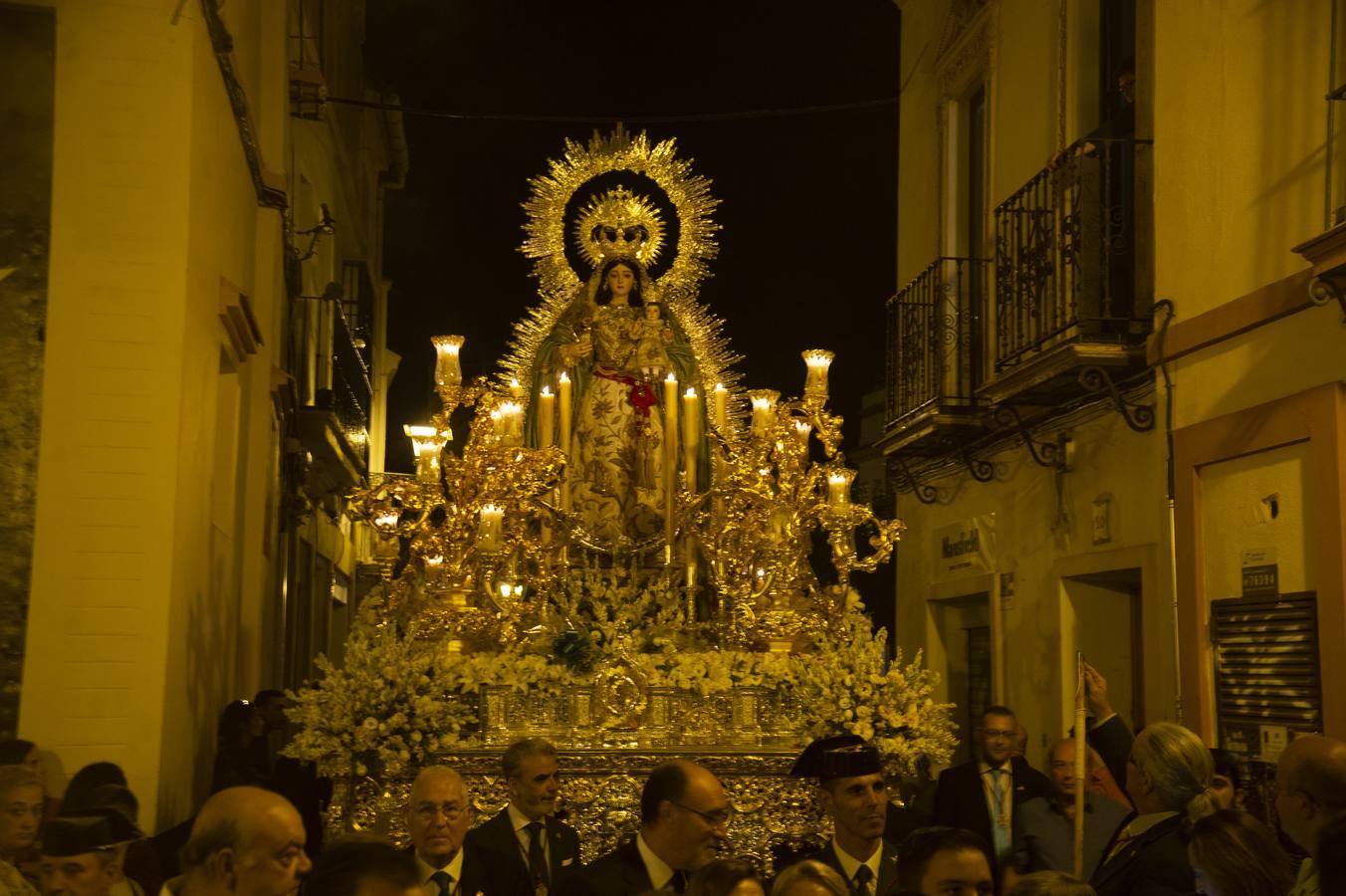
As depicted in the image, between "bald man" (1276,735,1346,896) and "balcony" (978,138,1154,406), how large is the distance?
566cm

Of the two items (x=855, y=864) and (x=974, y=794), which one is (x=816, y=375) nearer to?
(x=974, y=794)

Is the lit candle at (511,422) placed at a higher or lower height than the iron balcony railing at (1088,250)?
lower

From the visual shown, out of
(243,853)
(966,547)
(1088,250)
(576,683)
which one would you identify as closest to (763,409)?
(576,683)

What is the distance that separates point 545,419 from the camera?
11.8m

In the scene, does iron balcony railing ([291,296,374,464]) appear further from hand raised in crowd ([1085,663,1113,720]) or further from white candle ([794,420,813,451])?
hand raised in crowd ([1085,663,1113,720])

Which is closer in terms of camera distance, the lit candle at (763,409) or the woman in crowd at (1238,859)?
the woman in crowd at (1238,859)

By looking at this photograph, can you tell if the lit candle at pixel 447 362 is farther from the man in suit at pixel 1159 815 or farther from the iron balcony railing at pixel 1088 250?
the man in suit at pixel 1159 815

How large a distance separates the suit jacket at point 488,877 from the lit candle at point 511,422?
4189 millimetres

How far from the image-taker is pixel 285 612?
15.3 metres

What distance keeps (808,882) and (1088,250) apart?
284 inches

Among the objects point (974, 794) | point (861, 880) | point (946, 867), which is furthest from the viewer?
point (974, 794)

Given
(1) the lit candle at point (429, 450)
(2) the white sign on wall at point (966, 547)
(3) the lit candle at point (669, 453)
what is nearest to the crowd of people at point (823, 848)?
(1) the lit candle at point (429, 450)

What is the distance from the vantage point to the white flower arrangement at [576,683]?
8203mm

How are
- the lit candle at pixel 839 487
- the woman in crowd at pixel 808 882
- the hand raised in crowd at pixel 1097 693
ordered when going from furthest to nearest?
the lit candle at pixel 839 487, the hand raised in crowd at pixel 1097 693, the woman in crowd at pixel 808 882
